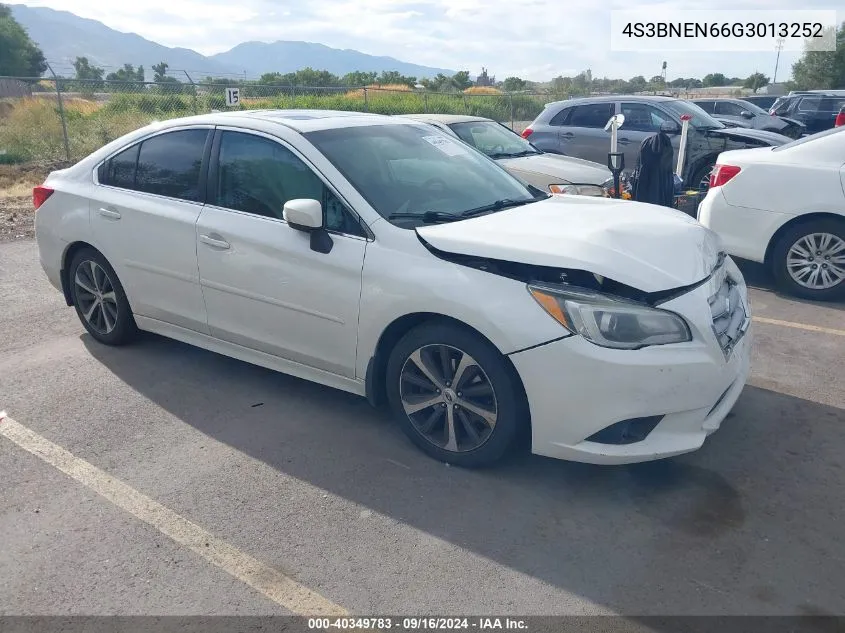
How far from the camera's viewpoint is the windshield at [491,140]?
9070mm

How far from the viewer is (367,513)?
3.30 meters

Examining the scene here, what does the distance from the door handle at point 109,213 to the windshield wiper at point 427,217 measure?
212cm

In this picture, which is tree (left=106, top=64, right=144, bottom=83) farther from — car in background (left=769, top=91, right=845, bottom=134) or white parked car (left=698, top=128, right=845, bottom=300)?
car in background (left=769, top=91, right=845, bottom=134)

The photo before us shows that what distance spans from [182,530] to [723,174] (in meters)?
5.71

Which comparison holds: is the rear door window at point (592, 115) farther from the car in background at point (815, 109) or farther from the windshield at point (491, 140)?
the car in background at point (815, 109)

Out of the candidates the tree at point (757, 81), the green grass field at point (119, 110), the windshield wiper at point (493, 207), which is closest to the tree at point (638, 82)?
the tree at point (757, 81)

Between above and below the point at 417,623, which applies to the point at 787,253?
above

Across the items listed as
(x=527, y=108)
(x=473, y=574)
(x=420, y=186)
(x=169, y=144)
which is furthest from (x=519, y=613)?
(x=527, y=108)

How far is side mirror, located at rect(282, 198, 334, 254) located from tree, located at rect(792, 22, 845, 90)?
47.3m

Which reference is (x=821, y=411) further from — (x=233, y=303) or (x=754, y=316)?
(x=233, y=303)

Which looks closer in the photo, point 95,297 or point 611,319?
point 611,319

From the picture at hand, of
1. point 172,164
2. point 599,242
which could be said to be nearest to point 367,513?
point 599,242

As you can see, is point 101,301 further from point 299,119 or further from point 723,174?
point 723,174

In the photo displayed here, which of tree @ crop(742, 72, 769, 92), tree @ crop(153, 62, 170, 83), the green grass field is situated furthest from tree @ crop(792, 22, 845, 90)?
tree @ crop(153, 62, 170, 83)
